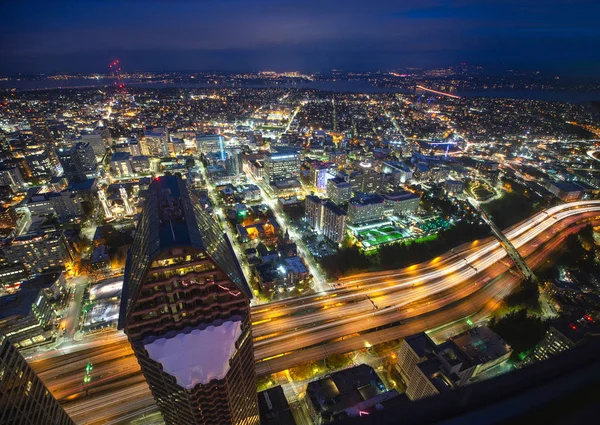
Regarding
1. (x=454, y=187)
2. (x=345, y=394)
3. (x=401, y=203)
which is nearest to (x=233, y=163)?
(x=401, y=203)

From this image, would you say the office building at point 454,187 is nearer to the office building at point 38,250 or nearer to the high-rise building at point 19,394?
the high-rise building at point 19,394

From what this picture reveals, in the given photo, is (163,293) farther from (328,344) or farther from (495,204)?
(495,204)

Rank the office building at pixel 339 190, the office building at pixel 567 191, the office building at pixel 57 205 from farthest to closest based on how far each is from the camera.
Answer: the office building at pixel 567 191
the office building at pixel 339 190
the office building at pixel 57 205

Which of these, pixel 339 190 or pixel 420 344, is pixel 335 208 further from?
pixel 420 344

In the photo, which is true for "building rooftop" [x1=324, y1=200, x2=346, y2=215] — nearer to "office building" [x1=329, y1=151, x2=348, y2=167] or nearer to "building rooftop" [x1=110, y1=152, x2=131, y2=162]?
"office building" [x1=329, y1=151, x2=348, y2=167]

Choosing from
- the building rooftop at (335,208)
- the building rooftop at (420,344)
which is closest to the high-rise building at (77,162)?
the building rooftop at (335,208)

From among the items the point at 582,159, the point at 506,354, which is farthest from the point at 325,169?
the point at 582,159
